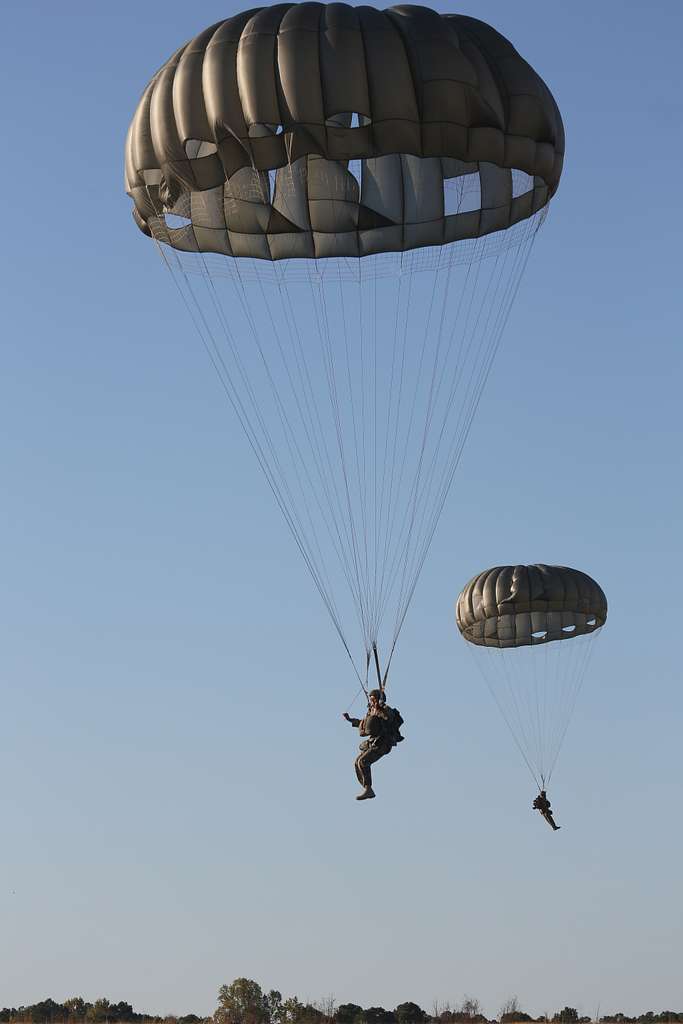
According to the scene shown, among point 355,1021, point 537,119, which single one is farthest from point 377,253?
point 355,1021

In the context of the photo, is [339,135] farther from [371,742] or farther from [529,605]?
[529,605]

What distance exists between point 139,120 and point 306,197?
10.1 feet

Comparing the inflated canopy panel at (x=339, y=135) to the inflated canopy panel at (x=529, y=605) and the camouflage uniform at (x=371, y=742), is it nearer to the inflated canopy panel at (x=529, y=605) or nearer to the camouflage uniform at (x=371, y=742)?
the camouflage uniform at (x=371, y=742)

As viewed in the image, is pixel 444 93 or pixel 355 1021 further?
pixel 355 1021

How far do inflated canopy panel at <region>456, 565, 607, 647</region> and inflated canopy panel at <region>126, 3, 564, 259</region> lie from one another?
1766cm

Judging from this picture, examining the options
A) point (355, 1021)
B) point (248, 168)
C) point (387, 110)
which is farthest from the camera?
point (355, 1021)

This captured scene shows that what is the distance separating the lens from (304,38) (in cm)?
3041

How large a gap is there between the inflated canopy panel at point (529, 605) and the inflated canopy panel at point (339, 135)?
57.9ft

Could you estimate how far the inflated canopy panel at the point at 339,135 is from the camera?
3038cm

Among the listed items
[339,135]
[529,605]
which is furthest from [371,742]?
[529,605]

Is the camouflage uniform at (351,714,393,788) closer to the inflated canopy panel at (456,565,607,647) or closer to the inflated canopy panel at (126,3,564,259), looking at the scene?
the inflated canopy panel at (126,3,564,259)

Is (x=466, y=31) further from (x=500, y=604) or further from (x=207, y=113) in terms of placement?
(x=500, y=604)

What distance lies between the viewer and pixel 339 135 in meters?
30.9

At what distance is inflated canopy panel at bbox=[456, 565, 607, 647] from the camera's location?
5028 centimetres
